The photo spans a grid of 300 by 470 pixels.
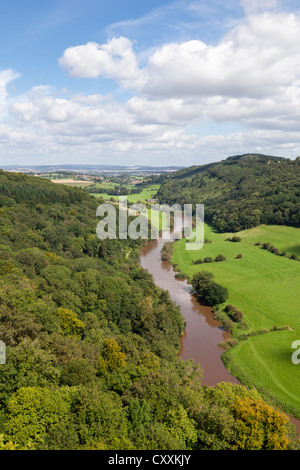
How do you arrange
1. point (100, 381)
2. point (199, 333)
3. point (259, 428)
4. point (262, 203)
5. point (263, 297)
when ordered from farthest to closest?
point (262, 203)
point (263, 297)
point (199, 333)
point (100, 381)
point (259, 428)

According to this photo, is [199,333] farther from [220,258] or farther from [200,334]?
[220,258]

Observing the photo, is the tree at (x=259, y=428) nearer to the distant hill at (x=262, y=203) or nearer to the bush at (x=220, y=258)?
the bush at (x=220, y=258)

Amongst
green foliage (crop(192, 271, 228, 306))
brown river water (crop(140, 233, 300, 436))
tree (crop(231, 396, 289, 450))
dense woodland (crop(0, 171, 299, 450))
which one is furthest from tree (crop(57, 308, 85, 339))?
green foliage (crop(192, 271, 228, 306))

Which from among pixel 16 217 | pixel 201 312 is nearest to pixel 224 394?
pixel 201 312

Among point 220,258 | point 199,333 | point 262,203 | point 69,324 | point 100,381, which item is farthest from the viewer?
point 262,203

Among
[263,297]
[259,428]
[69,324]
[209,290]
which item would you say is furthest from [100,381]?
[263,297]

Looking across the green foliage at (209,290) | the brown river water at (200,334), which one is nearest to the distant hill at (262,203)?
the brown river water at (200,334)
